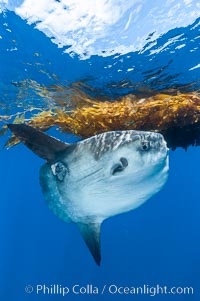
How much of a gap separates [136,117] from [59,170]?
6128mm

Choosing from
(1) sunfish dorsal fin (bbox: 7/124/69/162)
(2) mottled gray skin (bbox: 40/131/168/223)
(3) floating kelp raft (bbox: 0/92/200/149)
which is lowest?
(2) mottled gray skin (bbox: 40/131/168/223)

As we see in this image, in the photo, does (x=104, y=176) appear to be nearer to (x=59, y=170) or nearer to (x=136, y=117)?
(x=59, y=170)

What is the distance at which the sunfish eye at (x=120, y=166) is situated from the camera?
385 centimetres

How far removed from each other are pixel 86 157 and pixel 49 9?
14.1 feet

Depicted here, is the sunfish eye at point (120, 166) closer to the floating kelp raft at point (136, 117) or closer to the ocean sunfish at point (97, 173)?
the ocean sunfish at point (97, 173)

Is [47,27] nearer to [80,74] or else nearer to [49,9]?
[49,9]

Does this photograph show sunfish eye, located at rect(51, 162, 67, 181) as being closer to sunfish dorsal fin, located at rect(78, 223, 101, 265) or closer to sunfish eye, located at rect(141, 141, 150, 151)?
sunfish dorsal fin, located at rect(78, 223, 101, 265)

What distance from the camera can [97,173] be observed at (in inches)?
168

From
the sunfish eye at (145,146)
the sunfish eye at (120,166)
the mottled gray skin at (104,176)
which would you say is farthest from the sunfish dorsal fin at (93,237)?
the sunfish eye at (145,146)

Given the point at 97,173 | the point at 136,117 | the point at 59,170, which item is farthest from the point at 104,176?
the point at 136,117

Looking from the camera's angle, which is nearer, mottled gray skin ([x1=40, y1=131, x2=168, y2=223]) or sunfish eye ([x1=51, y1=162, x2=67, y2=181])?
mottled gray skin ([x1=40, y1=131, x2=168, y2=223])

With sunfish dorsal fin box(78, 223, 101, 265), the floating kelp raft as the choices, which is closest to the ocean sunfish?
sunfish dorsal fin box(78, 223, 101, 265)

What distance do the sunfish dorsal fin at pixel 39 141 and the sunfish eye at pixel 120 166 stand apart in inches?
42.7

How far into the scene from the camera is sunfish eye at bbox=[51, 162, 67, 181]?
4734 mm
